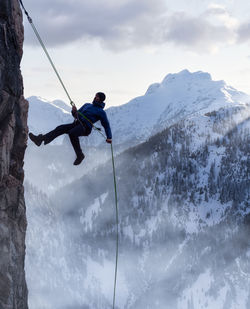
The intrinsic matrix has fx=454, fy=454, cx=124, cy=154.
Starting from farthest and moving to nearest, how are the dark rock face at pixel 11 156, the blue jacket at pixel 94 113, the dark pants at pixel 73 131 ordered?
the blue jacket at pixel 94 113
the dark pants at pixel 73 131
the dark rock face at pixel 11 156

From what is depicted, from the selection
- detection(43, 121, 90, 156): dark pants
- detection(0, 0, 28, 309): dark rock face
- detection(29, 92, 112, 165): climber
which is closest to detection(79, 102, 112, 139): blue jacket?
detection(29, 92, 112, 165): climber

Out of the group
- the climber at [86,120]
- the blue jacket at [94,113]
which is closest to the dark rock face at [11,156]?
the climber at [86,120]

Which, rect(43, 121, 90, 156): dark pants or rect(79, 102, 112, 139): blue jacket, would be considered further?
rect(79, 102, 112, 139): blue jacket

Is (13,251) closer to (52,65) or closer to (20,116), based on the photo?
(20,116)

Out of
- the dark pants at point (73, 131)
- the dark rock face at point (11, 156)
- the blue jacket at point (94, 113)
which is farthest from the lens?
the blue jacket at point (94, 113)

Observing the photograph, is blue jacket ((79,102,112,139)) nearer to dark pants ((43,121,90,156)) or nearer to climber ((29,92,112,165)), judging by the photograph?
climber ((29,92,112,165))

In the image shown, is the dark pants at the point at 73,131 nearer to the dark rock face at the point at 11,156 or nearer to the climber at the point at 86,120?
the climber at the point at 86,120

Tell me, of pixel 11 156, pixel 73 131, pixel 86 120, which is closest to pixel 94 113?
pixel 86 120

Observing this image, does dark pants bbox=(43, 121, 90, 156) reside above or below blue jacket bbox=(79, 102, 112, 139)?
below

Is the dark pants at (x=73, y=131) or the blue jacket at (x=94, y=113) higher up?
the blue jacket at (x=94, y=113)

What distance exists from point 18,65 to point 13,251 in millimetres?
7977

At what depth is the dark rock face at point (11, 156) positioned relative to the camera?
18141 millimetres

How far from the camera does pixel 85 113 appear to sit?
20.5 meters

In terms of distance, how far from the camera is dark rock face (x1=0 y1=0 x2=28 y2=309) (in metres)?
18.1
